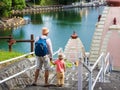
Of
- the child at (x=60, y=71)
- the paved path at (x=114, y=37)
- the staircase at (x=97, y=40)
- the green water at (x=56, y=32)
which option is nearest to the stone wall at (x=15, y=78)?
the child at (x=60, y=71)

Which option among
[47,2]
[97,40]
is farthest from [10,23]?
[47,2]

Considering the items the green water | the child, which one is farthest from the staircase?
the green water

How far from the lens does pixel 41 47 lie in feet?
37.5

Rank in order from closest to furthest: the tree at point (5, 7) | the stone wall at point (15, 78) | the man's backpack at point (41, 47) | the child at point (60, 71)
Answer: the stone wall at point (15, 78)
the man's backpack at point (41, 47)
the child at point (60, 71)
the tree at point (5, 7)

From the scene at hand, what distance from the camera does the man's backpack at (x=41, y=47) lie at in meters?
11.4

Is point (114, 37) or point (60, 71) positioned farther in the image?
point (114, 37)

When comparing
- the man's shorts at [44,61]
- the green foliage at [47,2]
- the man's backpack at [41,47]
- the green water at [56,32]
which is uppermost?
the man's backpack at [41,47]

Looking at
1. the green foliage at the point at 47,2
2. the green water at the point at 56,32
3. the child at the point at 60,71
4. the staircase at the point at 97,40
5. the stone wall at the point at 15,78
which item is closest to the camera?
the stone wall at the point at 15,78

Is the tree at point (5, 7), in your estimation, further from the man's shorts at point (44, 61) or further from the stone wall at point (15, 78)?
the man's shorts at point (44, 61)

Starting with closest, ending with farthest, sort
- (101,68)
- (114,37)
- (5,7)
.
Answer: (101,68) → (114,37) → (5,7)

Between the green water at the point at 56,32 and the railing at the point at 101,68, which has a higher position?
the railing at the point at 101,68

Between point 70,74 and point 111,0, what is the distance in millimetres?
4649

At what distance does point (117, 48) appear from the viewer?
16.7 meters

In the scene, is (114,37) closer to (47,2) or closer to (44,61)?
(44,61)
